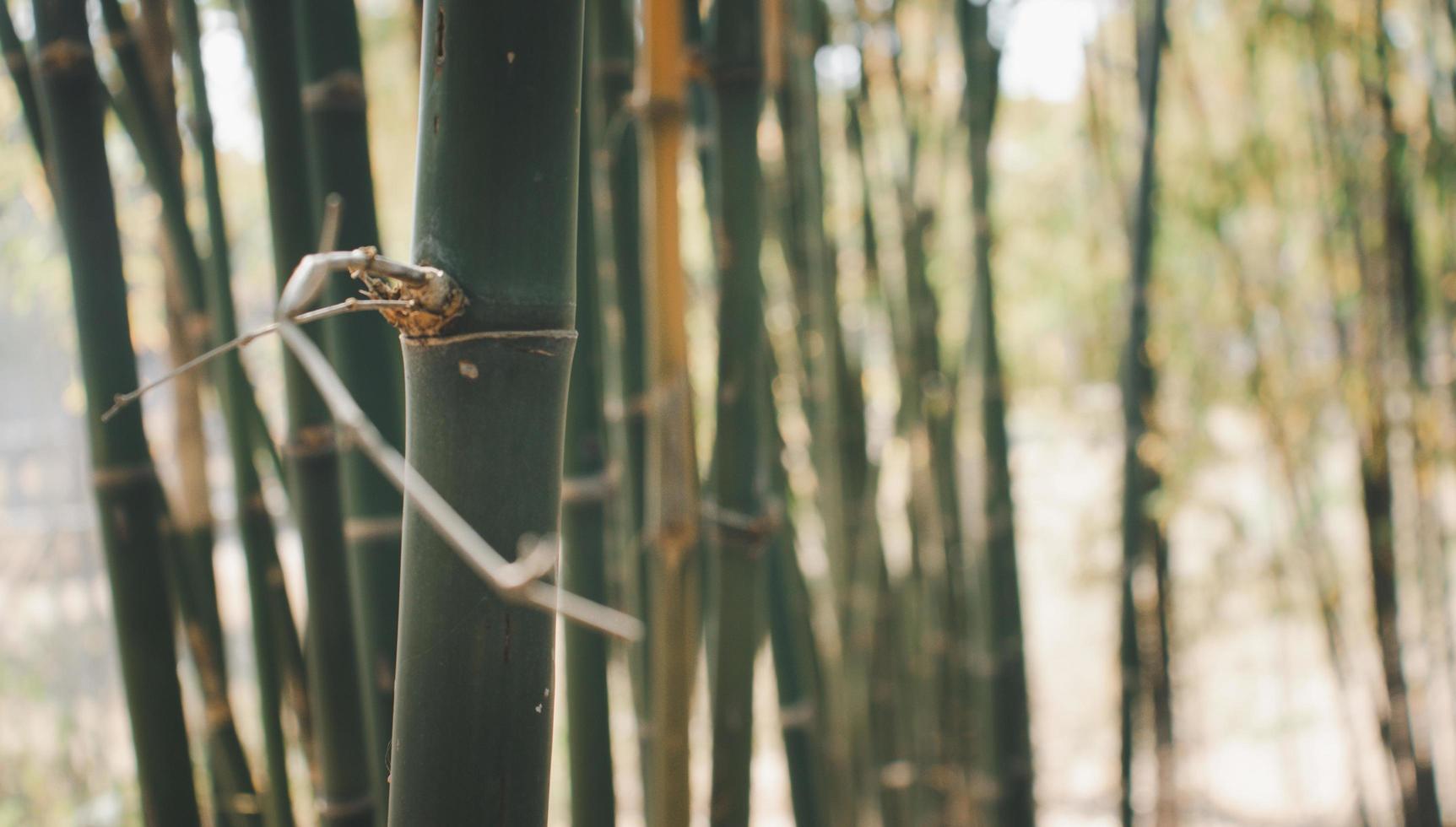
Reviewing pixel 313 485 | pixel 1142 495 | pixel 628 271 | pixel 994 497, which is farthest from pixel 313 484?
pixel 1142 495

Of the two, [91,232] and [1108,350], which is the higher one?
[91,232]

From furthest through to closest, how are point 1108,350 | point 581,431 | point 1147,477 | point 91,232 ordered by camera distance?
point 1108,350, point 1147,477, point 581,431, point 91,232

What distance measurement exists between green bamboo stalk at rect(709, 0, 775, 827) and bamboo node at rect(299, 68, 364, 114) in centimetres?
21

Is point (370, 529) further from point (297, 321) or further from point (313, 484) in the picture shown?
point (297, 321)

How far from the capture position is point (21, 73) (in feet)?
2.67

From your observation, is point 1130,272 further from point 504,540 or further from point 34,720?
point 34,720

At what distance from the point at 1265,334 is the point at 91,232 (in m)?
2.14

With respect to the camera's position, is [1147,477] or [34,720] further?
[34,720]

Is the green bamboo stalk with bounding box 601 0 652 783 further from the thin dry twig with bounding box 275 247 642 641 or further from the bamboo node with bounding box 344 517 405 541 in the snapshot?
the thin dry twig with bounding box 275 247 642 641

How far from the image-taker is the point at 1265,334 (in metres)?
2.23

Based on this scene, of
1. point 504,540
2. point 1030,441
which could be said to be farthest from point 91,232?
point 1030,441

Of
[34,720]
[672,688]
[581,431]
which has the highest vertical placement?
[581,431]

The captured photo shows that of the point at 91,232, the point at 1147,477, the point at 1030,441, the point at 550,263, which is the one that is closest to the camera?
the point at 550,263

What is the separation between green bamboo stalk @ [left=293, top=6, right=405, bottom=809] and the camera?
2.01ft
